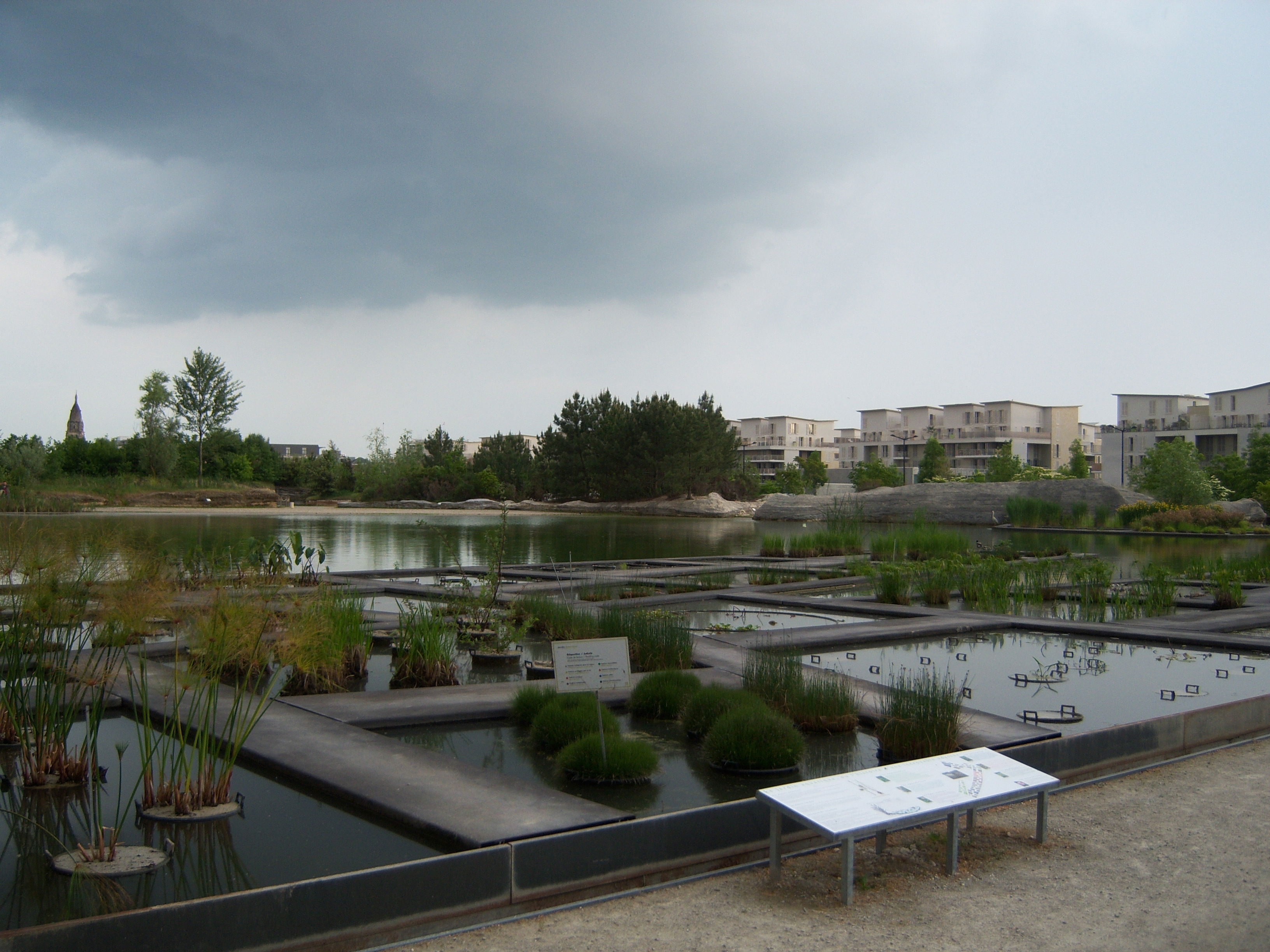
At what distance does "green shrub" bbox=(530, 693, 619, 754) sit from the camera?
16.4ft

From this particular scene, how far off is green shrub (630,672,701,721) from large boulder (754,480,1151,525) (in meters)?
28.4

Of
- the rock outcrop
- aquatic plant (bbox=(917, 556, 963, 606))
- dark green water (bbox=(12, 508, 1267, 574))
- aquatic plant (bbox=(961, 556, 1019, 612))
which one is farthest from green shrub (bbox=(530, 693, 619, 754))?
the rock outcrop

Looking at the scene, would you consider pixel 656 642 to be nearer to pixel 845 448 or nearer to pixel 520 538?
pixel 520 538

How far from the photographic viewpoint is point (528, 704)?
5562mm

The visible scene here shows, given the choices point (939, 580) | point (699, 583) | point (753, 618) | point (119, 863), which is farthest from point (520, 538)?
point (119, 863)

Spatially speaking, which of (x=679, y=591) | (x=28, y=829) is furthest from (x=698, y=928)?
(x=679, y=591)

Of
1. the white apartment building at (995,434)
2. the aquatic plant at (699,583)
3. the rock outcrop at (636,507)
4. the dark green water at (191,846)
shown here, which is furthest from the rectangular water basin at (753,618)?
the white apartment building at (995,434)

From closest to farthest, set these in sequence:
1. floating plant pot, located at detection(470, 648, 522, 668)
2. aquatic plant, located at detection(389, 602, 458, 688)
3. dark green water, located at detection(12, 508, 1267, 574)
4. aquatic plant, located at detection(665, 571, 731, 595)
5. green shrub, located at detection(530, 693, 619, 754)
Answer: green shrub, located at detection(530, 693, 619, 754)
aquatic plant, located at detection(389, 602, 458, 688)
floating plant pot, located at detection(470, 648, 522, 668)
aquatic plant, located at detection(665, 571, 731, 595)
dark green water, located at detection(12, 508, 1267, 574)

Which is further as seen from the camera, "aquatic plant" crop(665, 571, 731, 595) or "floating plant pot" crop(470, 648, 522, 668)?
"aquatic plant" crop(665, 571, 731, 595)

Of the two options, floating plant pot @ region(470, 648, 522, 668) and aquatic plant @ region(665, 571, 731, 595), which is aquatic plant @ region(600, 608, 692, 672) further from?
aquatic plant @ region(665, 571, 731, 595)

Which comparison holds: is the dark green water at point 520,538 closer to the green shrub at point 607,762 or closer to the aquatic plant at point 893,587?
the green shrub at point 607,762

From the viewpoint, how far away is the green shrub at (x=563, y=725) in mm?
4988

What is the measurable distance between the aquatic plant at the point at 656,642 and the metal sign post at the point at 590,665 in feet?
7.66

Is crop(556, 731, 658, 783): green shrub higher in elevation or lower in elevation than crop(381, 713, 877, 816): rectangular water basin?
higher
